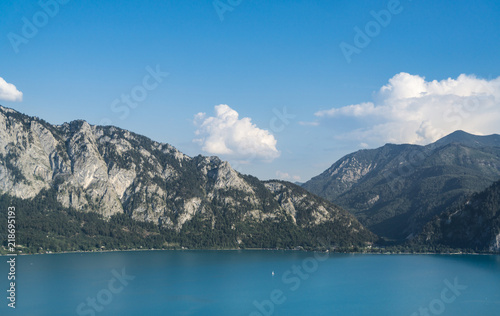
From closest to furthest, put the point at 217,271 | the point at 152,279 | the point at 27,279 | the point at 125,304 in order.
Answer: the point at 125,304 → the point at 27,279 → the point at 152,279 → the point at 217,271

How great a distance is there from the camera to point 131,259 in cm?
17650

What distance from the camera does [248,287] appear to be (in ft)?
392

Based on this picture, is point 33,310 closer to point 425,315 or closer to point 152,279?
point 152,279

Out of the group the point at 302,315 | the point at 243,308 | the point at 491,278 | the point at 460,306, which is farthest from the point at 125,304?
the point at 491,278

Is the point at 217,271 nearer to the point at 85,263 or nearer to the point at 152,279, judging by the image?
the point at 152,279

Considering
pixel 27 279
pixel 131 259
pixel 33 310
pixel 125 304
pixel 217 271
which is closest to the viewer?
pixel 33 310

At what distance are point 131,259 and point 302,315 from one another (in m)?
104

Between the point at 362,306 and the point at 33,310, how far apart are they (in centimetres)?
7269

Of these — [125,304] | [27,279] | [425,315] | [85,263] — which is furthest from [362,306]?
[85,263]

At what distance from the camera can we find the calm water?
315 ft

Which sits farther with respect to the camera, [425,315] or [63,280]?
[63,280]

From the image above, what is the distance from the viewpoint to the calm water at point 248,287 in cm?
9593

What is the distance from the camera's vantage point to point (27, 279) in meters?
121

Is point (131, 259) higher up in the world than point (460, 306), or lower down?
higher up
